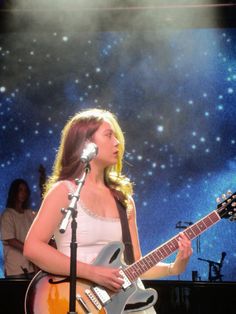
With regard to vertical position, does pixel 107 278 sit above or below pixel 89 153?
below

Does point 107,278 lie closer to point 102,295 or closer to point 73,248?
point 102,295

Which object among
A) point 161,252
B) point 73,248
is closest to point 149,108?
point 161,252

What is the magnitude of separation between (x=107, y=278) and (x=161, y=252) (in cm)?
38

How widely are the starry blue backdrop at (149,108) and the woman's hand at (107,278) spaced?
406 cm

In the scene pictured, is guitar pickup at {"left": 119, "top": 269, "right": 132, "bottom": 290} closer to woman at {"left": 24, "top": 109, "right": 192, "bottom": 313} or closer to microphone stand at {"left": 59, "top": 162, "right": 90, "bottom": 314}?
woman at {"left": 24, "top": 109, "right": 192, "bottom": 313}

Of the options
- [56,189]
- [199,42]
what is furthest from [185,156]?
[56,189]

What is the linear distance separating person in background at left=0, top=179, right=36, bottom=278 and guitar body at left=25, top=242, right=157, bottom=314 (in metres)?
2.68

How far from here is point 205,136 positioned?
703 cm

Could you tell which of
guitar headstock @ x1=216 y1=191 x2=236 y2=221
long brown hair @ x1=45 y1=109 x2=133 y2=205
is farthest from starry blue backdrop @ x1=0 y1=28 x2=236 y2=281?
long brown hair @ x1=45 y1=109 x2=133 y2=205

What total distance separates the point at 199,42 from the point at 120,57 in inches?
37.2

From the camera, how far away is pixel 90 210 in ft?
10.2

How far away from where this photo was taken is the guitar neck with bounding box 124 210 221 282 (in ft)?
10.1

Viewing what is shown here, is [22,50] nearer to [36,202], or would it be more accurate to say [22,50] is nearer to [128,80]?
[128,80]

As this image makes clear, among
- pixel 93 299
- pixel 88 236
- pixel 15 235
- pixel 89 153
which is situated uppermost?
pixel 15 235
